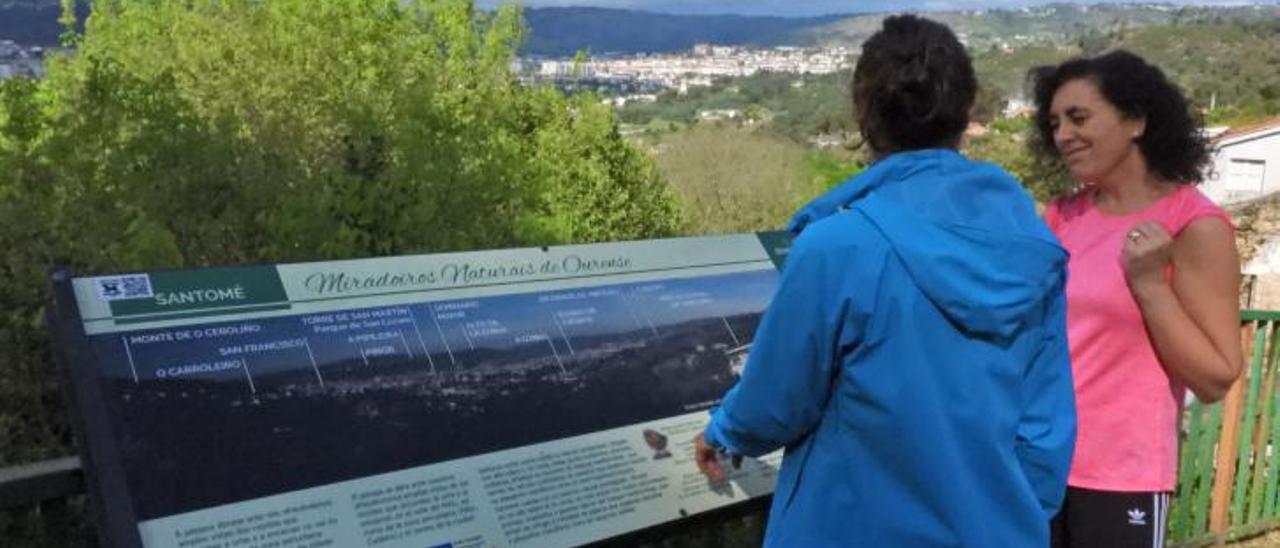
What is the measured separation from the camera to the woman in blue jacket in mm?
1952

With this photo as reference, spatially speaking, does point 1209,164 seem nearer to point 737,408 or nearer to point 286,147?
point 737,408

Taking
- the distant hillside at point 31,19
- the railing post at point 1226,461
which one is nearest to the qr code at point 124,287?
the railing post at point 1226,461

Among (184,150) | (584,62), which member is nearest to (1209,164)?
(184,150)

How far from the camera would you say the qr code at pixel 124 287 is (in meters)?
2.57

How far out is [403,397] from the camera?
2949 millimetres

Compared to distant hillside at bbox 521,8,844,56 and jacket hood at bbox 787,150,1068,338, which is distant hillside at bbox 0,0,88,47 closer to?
distant hillside at bbox 521,8,844,56

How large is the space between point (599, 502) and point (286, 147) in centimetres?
335

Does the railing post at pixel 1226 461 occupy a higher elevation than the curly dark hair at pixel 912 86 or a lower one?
lower

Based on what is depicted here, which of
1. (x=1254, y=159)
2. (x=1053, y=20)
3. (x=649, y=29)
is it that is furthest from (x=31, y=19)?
(x=1053, y=20)

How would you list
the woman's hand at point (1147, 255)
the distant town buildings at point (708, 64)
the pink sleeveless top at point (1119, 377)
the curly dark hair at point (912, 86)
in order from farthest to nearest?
1. the distant town buildings at point (708, 64)
2. the pink sleeveless top at point (1119, 377)
3. the woman's hand at point (1147, 255)
4. the curly dark hair at point (912, 86)

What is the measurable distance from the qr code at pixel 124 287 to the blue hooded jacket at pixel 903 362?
3.92 ft

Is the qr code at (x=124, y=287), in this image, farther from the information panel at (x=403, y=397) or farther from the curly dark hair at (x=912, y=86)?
the curly dark hair at (x=912, y=86)

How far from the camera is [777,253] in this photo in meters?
4.27

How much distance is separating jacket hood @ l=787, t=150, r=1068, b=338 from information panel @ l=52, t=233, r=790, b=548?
1120mm
